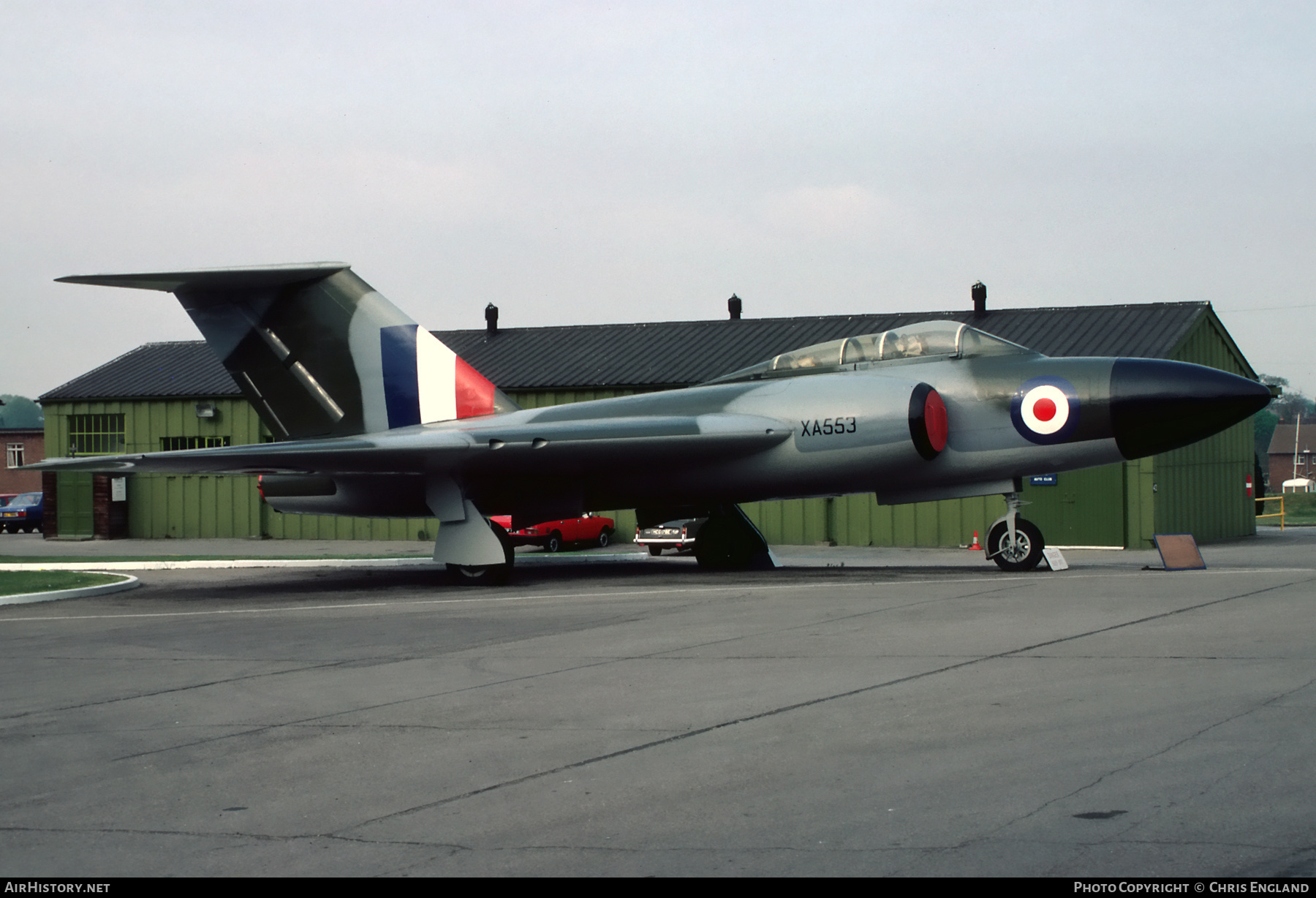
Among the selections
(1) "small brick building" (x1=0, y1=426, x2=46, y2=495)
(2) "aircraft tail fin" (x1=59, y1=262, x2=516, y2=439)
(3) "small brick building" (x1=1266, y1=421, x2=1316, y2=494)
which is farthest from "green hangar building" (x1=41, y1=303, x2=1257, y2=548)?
(3) "small brick building" (x1=1266, y1=421, x2=1316, y2=494)

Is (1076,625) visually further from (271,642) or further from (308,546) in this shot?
(308,546)

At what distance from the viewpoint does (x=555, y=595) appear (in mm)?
16422

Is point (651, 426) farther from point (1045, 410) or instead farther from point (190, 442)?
point (190, 442)

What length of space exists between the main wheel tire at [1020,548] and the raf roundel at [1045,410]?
1.44 meters

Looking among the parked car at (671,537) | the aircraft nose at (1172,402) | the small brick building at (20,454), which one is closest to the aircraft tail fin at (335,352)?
the parked car at (671,537)

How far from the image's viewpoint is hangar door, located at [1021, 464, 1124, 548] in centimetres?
2995

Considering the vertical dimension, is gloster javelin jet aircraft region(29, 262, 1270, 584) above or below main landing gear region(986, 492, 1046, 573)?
above

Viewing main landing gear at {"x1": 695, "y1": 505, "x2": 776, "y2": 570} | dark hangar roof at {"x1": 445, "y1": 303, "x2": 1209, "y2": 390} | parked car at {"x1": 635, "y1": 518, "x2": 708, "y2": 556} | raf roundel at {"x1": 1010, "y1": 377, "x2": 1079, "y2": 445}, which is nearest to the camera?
raf roundel at {"x1": 1010, "y1": 377, "x2": 1079, "y2": 445}

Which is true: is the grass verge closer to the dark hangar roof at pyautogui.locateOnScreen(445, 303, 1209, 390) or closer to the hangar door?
the dark hangar roof at pyautogui.locateOnScreen(445, 303, 1209, 390)

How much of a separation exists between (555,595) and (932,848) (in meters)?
11.8

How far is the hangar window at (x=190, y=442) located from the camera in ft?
129

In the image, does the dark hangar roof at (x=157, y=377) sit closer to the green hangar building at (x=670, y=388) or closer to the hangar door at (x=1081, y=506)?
the green hangar building at (x=670, y=388)

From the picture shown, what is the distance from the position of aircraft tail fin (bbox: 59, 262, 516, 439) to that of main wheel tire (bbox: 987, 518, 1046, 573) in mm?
8375
